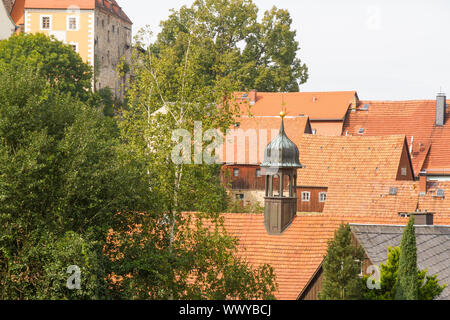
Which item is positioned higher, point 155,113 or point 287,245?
point 155,113

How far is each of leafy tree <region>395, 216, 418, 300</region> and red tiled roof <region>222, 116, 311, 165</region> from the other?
138ft

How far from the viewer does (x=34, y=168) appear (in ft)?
67.0

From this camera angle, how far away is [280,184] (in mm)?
35250

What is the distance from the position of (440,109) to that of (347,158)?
15981mm

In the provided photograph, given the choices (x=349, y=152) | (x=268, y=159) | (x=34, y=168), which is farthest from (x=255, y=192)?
(x=34, y=168)

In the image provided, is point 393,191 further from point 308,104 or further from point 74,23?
point 74,23

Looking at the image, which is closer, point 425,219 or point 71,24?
point 425,219

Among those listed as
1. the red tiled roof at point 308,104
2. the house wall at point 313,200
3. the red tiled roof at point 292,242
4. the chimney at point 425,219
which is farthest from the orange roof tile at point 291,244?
the red tiled roof at point 308,104

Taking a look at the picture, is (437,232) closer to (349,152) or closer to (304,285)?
(304,285)

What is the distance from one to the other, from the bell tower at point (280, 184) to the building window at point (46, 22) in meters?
48.1

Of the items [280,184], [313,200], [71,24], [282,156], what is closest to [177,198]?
[280,184]

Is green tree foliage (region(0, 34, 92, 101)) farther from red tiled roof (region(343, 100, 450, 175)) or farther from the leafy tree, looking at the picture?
the leafy tree

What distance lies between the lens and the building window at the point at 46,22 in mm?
81375

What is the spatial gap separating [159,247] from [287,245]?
9895 millimetres
